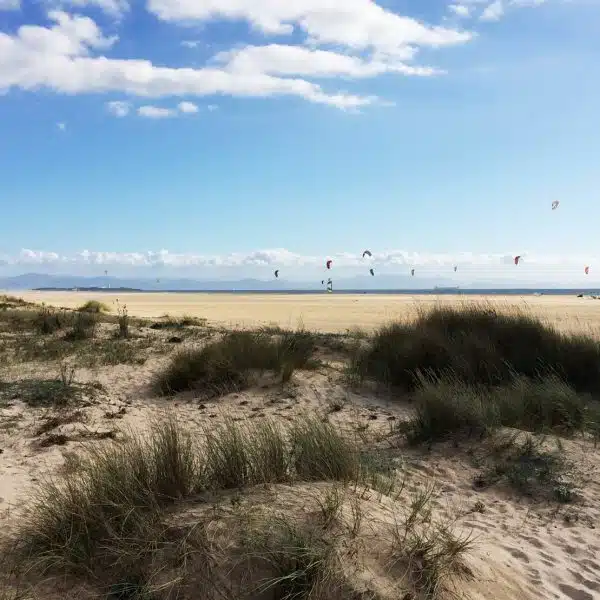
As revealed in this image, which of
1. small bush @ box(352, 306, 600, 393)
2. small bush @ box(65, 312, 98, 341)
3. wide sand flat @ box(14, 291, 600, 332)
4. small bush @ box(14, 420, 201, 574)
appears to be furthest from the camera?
wide sand flat @ box(14, 291, 600, 332)

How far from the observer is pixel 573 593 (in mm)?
3643

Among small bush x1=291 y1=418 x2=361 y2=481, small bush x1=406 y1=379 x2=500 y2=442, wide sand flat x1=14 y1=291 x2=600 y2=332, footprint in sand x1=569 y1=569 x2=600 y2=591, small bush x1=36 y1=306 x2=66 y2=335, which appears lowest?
wide sand flat x1=14 y1=291 x2=600 y2=332

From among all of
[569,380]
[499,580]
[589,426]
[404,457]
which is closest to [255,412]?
[404,457]

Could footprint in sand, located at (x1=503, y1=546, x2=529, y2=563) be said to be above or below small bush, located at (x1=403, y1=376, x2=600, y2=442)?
below

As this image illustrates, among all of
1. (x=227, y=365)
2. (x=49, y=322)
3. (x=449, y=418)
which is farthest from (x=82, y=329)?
(x=449, y=418)

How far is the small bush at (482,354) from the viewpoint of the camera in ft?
31.4

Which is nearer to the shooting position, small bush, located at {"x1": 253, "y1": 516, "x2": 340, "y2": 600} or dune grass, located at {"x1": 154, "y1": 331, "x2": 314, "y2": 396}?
small bush, located at {"x1": 253, "y1": 516, "x2": 340, "y2": 600}

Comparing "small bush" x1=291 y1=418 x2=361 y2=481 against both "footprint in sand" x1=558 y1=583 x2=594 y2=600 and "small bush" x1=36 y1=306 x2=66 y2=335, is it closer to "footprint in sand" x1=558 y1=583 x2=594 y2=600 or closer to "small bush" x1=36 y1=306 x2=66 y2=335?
"footprint in sand" x1=558 y1=583 x2=594 y2=600

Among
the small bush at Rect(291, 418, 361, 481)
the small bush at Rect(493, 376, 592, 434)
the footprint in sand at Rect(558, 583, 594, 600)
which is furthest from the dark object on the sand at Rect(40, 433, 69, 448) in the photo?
the small bush at Rect(493, 376, 592, 434)

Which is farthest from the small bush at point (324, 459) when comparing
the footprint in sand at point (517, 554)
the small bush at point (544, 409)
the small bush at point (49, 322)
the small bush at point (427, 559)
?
the small bush at point (49, 322)

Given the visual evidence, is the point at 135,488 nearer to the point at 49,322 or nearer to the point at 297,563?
the point at 297,563

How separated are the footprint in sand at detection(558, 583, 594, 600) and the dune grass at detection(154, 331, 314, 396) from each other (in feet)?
18.0

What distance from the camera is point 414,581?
10.3 ft

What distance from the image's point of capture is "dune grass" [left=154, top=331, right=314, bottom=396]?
9039 millimetres
